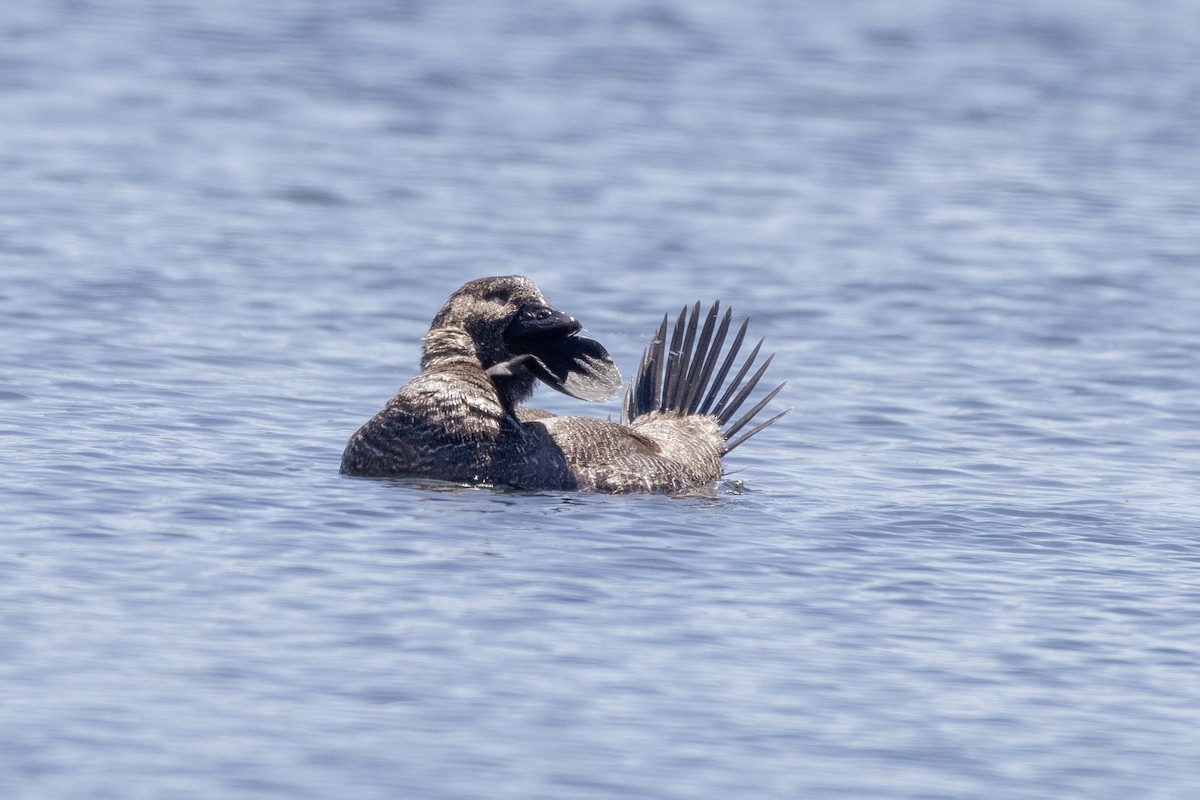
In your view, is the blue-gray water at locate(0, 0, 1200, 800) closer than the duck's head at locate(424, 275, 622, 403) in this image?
Yes

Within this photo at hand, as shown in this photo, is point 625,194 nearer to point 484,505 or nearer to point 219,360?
point 219,360

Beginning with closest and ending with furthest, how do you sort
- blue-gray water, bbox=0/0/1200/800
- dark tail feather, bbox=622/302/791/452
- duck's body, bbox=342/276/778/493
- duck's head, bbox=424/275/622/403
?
blue-gray water, bbox=0/0/1200/800 < duck's body, bbox=342/276/778/493 < duck's head, bbox=424/275/622/403 < dark tail feather, bbox=622/302/791/452

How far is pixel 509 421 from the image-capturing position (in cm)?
915

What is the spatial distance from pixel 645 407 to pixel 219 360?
280 cm

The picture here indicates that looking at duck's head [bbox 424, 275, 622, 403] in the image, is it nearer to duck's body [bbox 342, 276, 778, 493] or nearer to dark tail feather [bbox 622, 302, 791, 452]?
duck's body [bbox 342, 276, 778, 493]

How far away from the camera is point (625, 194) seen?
17.6 m

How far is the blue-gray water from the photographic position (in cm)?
608

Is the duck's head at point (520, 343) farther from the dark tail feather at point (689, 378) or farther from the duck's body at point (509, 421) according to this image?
the dark tail feather at point (689, 378)

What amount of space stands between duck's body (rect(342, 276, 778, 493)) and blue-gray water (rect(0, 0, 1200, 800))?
0.23m

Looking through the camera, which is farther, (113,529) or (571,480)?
(571,480)

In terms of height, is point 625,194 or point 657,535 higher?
point 625,194

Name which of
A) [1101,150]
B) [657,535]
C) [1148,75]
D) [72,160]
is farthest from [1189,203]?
[657,535]

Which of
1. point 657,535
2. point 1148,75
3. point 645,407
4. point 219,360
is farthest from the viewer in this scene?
point 1148,75

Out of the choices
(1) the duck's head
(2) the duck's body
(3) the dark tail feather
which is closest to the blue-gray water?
(2) the duck's body
